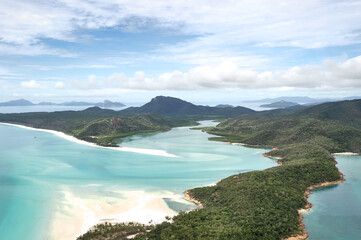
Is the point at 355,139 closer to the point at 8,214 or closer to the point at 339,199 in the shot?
the point at 339,199

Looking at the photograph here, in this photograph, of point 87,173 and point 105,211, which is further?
point 87,173

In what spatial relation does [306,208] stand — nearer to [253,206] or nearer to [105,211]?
[253,206]

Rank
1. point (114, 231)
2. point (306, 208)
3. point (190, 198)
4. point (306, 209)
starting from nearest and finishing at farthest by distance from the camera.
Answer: point (114, 231)
point (306, 209)
point (306, 208)
point (190, 198)

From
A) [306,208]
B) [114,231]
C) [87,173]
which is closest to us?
[114,231]

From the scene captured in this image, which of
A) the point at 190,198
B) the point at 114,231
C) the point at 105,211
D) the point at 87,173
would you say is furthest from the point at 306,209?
the point at 87,173

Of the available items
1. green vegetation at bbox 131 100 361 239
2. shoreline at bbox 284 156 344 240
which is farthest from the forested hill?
shoreline at bbox 284 156 344 240

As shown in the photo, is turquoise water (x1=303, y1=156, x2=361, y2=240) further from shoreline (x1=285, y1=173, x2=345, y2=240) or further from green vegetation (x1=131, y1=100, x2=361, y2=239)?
green vegetation (x1=131, y1=100, x2=361, y2=239)

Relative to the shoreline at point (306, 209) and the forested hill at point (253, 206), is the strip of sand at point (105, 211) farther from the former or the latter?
the shoreline at point (306, 209)
